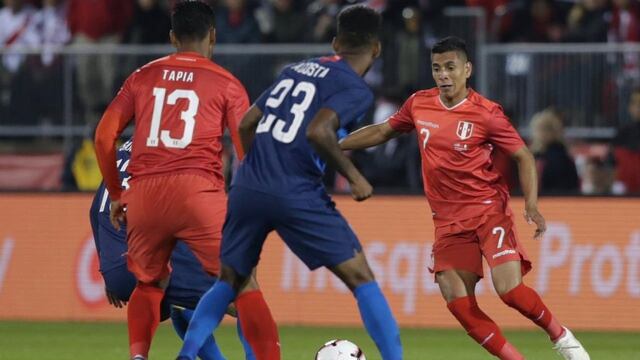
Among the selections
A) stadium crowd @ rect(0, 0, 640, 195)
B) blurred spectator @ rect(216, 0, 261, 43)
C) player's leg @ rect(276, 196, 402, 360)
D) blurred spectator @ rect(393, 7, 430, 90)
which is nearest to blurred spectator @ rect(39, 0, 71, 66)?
stadium crowd @ rect(0, 0, 640, 195)

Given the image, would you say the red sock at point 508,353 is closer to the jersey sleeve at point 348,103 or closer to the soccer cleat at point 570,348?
the soccer cleat at point 570,348

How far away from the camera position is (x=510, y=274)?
9.87m

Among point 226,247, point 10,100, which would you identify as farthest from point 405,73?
point 226,247

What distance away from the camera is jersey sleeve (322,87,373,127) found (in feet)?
27.7

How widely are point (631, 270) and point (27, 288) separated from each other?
5.90 meters

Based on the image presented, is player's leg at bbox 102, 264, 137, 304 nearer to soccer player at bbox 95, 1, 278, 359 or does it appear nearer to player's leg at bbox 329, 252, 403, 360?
soccer player at bbox 95, 1, 278, 359

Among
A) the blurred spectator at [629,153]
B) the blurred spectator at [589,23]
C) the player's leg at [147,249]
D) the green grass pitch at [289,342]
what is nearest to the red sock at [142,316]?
the player's leg at [147,249]

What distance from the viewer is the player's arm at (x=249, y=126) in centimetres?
871

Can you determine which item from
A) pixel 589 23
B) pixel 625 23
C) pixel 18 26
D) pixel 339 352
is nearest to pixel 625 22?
pixel 625 23

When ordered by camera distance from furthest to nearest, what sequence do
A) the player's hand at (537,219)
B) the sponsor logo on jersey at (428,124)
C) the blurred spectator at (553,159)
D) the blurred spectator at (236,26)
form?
the blurred spectator at (236,26) → the blurred spectator at (553,159) → the sponsor logo on jersey at (428,124) → the player's hand at (537,219)

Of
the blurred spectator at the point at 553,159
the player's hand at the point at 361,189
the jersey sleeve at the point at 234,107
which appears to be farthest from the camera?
the blurred spectator at the point at 553,159

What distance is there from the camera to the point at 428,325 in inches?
575

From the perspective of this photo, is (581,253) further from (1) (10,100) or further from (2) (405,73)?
(1) (10,100)

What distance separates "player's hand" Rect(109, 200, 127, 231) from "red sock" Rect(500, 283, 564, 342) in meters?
2.51
